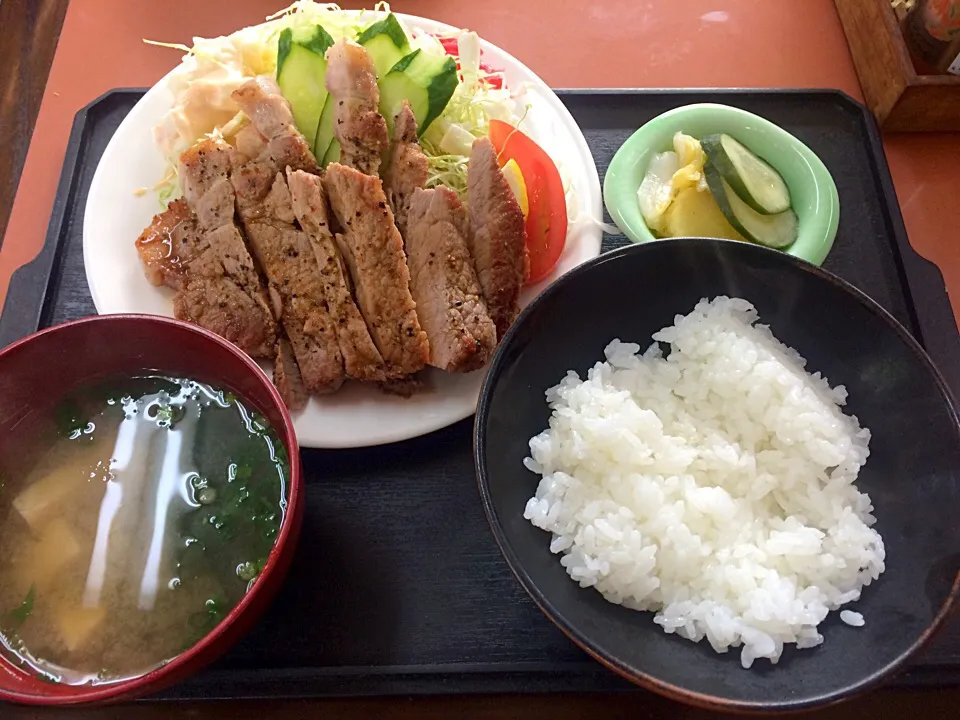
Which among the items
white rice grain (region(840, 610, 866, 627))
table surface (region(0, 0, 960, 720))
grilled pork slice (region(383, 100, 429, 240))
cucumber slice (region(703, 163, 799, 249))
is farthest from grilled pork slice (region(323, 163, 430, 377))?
table surface (region(0, 0, 960, 720))

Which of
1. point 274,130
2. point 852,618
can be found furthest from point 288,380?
point 852,618

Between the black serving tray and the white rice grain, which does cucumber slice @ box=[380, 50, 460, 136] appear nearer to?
the black serving tray

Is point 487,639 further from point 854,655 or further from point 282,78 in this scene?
point 282,78

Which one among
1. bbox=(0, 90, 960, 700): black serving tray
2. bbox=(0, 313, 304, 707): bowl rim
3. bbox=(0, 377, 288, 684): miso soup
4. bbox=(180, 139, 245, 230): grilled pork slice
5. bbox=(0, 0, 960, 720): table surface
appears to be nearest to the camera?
bbox=(0, 313, 304, 707): bowl rim

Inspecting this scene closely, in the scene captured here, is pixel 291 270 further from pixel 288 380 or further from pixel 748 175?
pixel 748 175

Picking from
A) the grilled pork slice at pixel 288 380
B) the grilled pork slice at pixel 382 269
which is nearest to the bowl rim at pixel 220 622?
the grilled pork slice at pixel 288 380
